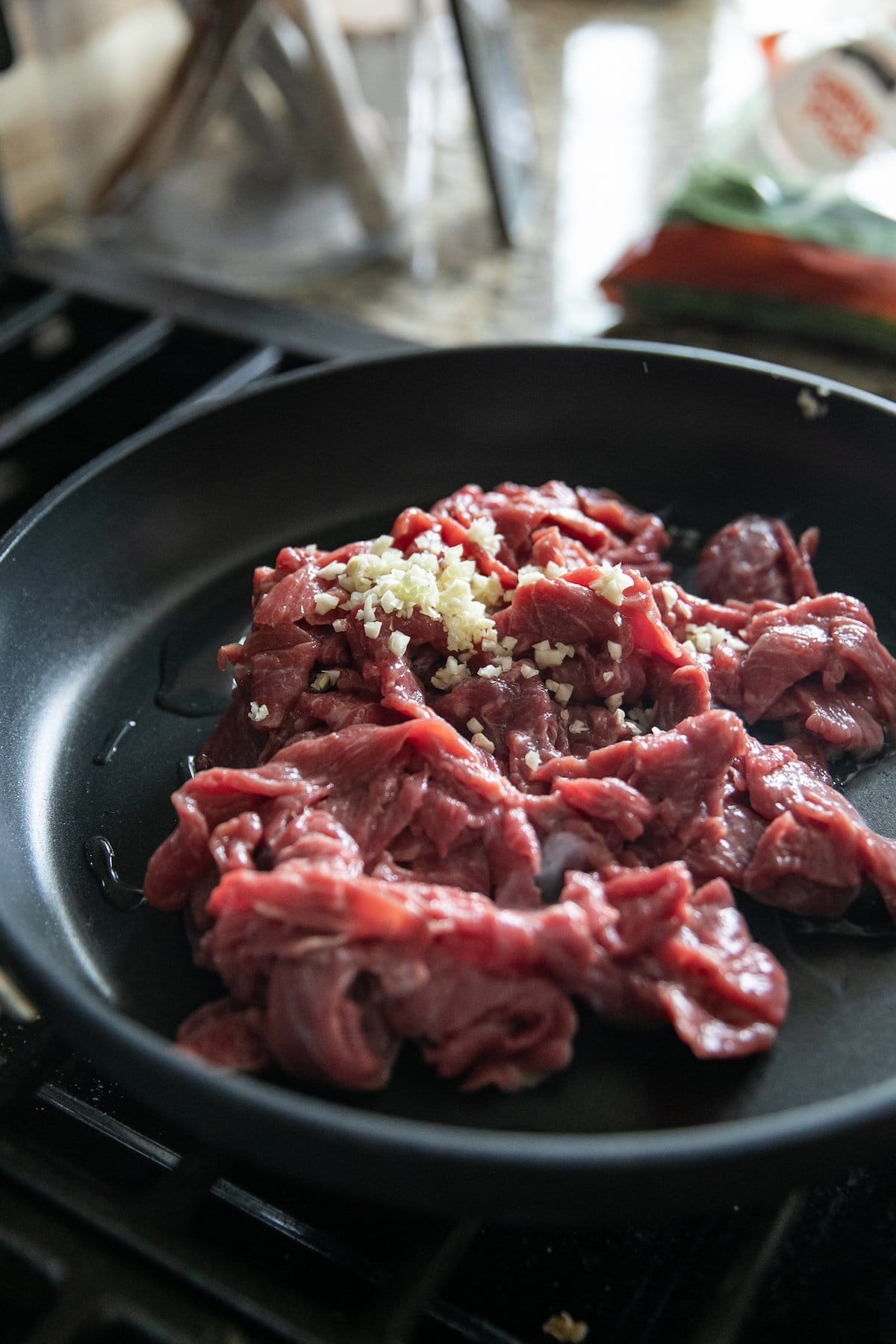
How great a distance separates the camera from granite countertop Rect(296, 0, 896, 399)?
3928 mm

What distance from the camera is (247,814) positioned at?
73.9 inches

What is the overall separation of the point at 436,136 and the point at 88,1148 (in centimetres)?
484

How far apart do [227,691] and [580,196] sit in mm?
3358

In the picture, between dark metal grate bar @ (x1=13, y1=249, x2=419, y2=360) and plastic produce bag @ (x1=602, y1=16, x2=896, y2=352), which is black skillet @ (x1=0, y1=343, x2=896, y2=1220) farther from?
plastic produce bag @ (x1=602, y1=16, x2=896, y2=352)

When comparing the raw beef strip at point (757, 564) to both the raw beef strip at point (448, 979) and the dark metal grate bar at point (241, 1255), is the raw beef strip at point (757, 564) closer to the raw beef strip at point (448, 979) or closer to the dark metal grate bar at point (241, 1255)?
the raw beef strip at point (448, 979)

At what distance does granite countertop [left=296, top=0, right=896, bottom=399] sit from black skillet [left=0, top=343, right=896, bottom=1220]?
887 millimetres

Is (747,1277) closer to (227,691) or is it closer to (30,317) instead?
(227,691)

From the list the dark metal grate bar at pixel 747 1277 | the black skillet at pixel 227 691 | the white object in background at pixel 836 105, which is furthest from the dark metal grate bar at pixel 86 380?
the dark metal grate bar at pixel 747 1277

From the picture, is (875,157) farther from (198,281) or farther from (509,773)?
(509,773)

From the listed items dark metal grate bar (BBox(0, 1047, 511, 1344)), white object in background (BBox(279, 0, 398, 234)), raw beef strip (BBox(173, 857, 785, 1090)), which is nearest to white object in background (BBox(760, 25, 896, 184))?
white object in background (BBox(279, 0, 398, 234))

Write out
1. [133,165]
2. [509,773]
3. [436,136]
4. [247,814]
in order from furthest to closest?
1. [436,136]
2. [133,165]
3. [509,773]
4. [247,814]

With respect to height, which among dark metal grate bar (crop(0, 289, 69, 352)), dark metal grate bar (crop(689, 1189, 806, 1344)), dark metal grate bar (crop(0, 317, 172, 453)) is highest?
dark metal grate bar (crop(0, 289, 69, 352))

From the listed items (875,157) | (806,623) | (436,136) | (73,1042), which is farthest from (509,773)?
(436,136)

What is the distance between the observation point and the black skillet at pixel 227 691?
1.34m
